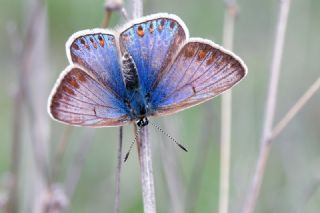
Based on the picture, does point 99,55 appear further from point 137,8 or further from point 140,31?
point 137,8

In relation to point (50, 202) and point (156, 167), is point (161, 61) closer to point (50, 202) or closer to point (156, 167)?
point (50, 202)

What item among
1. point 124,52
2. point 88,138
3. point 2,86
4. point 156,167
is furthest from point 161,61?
point 2,86

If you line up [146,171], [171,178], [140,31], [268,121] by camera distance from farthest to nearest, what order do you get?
[171,178], [140,31], [268,121], [146,171]

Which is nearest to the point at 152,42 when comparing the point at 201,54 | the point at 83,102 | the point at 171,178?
the point at 201,54

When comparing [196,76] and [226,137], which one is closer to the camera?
[196,76]

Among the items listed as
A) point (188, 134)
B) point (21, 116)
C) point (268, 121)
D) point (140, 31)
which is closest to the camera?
point (268, 121)

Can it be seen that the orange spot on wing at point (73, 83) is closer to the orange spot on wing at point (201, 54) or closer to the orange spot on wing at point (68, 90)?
the orange spot on wing at point (68, 90)

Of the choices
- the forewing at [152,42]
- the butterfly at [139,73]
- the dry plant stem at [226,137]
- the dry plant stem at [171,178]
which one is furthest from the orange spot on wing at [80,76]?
the dry plant stem at [226,137]
